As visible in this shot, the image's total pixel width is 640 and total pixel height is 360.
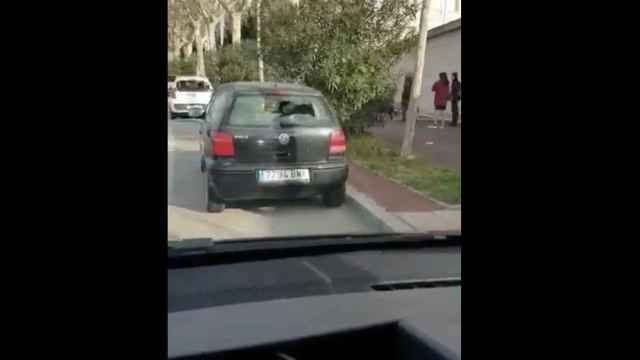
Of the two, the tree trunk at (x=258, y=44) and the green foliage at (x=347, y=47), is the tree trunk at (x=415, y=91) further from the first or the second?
the tree trunk at (x=258, y=44)

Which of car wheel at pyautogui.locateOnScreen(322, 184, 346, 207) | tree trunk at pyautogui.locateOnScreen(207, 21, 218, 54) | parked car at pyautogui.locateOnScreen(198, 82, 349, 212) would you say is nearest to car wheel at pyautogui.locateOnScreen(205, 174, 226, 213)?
parked car at pyautogui.locateOnScreen(198, 82, 349, 212)

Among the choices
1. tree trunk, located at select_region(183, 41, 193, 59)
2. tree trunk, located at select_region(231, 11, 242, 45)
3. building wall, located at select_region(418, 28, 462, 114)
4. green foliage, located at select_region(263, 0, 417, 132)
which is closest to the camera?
green foliage, located at select_region(263, 0, 417, 132)

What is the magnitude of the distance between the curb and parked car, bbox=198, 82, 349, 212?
0.32 m

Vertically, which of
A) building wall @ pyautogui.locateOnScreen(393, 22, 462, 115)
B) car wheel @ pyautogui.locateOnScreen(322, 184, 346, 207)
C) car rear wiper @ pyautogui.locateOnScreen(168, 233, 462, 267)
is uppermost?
building wall @ pyautogui.locateOnScreen(393, 22, 462, 115)

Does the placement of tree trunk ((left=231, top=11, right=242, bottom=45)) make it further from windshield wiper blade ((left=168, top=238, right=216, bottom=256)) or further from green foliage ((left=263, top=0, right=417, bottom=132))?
windshield wiper blade ((left=168, top=238, right=216, bottom=256))

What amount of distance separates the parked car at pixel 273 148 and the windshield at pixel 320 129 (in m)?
0.01

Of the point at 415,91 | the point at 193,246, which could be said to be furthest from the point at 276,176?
the point at 415,91

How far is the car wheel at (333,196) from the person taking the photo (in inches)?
356

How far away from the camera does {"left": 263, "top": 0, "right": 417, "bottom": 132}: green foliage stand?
14156 millimetres
